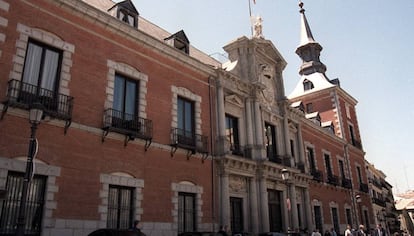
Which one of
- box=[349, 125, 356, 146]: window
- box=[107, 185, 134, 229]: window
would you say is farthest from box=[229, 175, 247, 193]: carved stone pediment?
box=[349, 125, 356, 146]: window

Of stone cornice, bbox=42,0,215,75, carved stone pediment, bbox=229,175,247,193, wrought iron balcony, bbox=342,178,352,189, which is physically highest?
stone cornice, bbox=42,0,215,75

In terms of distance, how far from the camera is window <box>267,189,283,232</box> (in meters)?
21.1

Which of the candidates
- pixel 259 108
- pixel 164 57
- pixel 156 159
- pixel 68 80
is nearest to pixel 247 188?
pixel 259 108

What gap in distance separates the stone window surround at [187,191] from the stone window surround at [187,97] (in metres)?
2.68

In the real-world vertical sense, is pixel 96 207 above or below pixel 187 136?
below

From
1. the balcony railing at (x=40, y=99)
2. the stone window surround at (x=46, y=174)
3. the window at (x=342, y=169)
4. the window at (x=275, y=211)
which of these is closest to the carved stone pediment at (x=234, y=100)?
the window at (x=275, y=211)

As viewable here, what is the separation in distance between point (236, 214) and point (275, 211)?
3.94 meters

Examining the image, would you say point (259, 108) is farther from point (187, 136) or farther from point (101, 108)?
point (101, 108)

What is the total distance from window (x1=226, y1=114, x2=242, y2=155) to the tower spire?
2408cm

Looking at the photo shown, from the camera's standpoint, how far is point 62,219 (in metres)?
11.5

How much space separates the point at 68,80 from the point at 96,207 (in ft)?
15.2

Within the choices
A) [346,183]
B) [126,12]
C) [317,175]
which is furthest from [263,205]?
[346,183]

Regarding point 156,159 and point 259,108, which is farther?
point 259,108

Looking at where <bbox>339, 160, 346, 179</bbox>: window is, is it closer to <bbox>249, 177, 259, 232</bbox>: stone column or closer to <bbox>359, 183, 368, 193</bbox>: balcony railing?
<bbox>359, 183, 368, 193</bbox>: balcony railing
